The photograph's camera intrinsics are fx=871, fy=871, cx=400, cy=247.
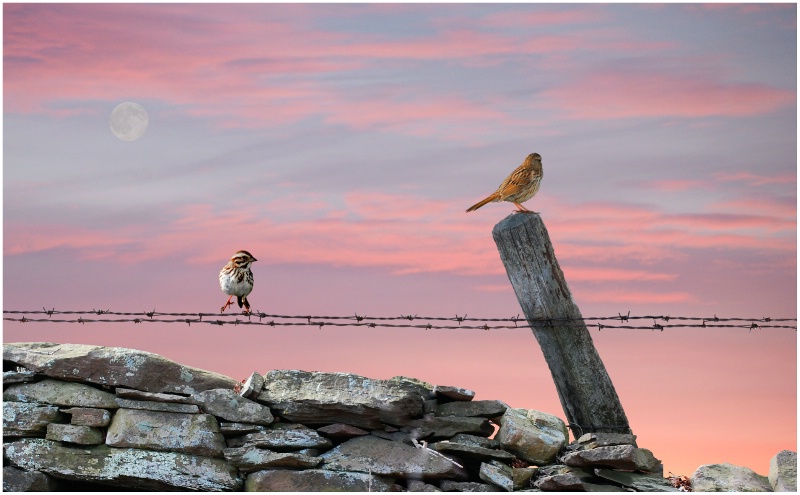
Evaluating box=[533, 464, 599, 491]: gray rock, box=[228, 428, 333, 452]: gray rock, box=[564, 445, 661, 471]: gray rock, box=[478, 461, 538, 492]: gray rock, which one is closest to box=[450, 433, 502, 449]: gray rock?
box=[478, 461, 538, 492]: gray rock

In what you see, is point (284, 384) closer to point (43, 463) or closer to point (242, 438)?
point (242, 438)

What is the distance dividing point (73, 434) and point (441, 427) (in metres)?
3.46

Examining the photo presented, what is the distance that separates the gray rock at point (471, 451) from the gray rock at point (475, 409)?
36 cm

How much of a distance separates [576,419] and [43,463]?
5124 mm

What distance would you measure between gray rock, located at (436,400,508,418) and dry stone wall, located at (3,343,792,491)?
0.01 m

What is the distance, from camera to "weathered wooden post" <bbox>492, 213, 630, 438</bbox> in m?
8.47

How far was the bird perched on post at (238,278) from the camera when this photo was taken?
9.16 meters

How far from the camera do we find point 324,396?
8109mm

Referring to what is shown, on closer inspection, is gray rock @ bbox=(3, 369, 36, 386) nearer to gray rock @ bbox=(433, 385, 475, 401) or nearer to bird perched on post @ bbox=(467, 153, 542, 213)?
gray rock @ bbox=(433, 385, 475, 401)

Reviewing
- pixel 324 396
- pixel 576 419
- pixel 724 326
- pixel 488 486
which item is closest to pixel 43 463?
pixel 324 396

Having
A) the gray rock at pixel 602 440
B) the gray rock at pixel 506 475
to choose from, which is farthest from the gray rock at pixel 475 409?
the gray rock at pixel 602 440

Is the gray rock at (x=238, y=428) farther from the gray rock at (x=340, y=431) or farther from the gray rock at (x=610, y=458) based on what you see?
the gray rock at (x=610, y=458)

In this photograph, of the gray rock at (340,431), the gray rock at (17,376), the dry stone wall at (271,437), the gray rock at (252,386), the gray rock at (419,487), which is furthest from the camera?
the gray rock at (17,376)

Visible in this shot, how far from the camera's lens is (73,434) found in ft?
26.8
